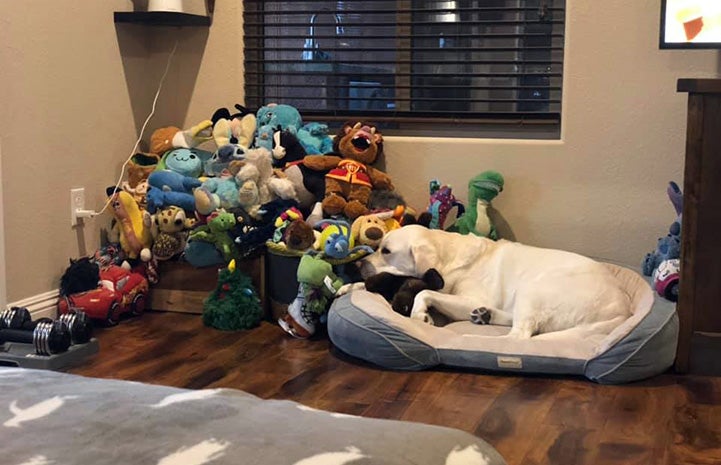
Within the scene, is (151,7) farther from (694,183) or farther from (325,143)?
(694,183)

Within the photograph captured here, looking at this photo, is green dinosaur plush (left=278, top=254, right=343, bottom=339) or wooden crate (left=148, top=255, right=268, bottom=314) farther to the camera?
wooden crate (left=148, top=255, right=268, bottom=314)

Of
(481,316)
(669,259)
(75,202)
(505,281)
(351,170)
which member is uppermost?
(351,170)

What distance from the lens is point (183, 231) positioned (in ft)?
11.4

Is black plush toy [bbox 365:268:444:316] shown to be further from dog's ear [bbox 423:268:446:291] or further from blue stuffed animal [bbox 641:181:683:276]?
blue stuffed animal [bbox 641:181:683:276]

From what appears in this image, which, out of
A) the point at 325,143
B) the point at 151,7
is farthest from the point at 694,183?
the point at 151,7

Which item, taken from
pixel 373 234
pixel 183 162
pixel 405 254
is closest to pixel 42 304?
pixel 183 162

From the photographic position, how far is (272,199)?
3463 mm

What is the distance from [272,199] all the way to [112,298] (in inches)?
28.7

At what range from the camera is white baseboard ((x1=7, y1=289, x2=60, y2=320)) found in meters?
3.19

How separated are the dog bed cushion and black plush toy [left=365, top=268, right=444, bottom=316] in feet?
0.51

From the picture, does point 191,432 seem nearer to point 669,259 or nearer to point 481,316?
point 481,316

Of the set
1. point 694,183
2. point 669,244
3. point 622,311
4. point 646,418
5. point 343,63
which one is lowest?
point 646,418

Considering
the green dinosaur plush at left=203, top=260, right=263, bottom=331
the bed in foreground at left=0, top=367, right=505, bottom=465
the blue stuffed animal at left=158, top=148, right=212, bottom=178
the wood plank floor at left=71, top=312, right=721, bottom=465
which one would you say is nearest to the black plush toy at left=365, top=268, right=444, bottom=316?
the wood plank floor at left=71, top=312, right=721, bottom=465

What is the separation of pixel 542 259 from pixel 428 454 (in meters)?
2.12
